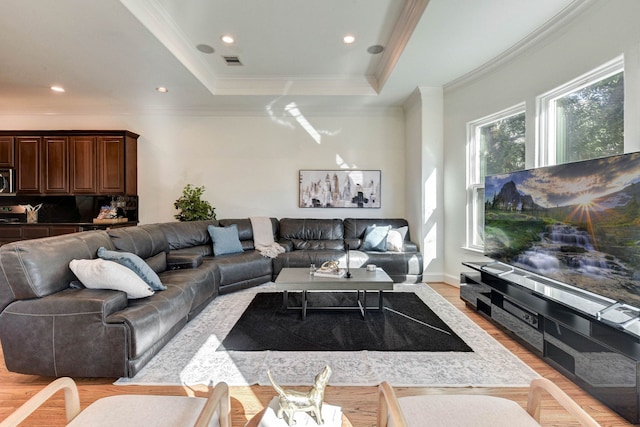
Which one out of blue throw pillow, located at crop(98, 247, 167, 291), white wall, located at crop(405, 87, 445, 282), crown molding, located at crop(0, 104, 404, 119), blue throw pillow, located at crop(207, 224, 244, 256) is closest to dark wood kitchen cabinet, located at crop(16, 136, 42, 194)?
crown molding, located at crop(0, 104, 404, 119)

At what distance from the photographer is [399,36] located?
311 centimetres

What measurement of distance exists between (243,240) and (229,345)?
2425 millimetres

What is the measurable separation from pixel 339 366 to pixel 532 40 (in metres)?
3.55

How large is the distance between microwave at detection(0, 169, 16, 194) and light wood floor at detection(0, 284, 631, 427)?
4.08 m

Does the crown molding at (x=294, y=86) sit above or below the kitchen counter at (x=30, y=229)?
above

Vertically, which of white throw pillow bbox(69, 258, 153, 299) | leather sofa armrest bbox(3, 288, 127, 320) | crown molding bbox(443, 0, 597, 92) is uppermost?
crown molding bbox(443, 0, 597, 92)

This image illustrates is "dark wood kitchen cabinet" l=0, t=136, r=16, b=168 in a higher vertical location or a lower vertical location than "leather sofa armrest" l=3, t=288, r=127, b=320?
higher

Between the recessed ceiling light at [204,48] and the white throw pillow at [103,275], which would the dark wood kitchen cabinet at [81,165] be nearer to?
the recessed ceiling light at [204,48]

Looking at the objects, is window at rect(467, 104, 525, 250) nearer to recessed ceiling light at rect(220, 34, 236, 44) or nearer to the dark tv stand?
the dark tv stand

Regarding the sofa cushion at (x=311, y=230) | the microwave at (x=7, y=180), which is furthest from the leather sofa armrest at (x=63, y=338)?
the microwave at (x=7, y=180)

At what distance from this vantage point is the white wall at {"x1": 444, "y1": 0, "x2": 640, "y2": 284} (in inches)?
81.6

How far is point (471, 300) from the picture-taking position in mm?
3104

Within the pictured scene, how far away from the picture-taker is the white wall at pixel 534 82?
6.80 feet

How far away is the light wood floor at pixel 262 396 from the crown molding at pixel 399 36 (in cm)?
297
